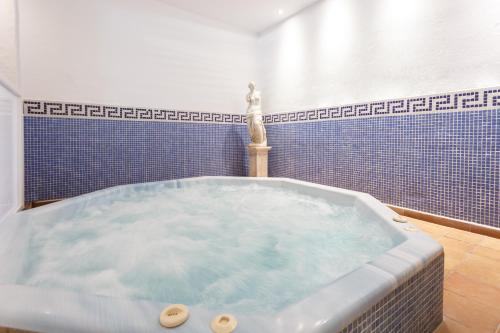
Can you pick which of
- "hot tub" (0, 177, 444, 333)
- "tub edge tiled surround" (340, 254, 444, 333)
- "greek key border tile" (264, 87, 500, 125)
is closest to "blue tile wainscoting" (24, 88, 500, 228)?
"greek key border tile" (264, 87, 500, 125)

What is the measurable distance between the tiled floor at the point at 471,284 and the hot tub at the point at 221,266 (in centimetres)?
11

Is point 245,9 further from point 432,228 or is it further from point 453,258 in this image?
point 453,258

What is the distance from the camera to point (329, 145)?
312cm

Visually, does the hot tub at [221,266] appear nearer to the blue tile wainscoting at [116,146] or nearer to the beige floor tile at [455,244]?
the beige floor tile at [455,244]

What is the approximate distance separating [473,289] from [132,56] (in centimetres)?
374

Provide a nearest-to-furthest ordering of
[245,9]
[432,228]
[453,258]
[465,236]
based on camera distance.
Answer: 1. [453,258]
2. [465,236]
3. [432,228]
4. [245,9]

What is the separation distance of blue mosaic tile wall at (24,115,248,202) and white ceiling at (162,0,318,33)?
156 centimetres

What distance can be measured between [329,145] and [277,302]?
8.22ft

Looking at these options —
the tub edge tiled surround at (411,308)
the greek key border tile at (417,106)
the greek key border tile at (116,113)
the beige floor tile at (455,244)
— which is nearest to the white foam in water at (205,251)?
the tub edge tiled surround at (411,308)

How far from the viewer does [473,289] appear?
1156 millimetres

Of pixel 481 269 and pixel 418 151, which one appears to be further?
pixel 418 151

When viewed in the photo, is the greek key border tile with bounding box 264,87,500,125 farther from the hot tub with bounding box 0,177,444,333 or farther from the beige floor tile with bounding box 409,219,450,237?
the hot tub with bounding box 0,177,444,333

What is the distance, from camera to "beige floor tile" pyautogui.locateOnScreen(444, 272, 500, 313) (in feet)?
3.51

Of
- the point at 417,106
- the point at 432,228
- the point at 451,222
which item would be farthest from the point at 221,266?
the point at 417,106
